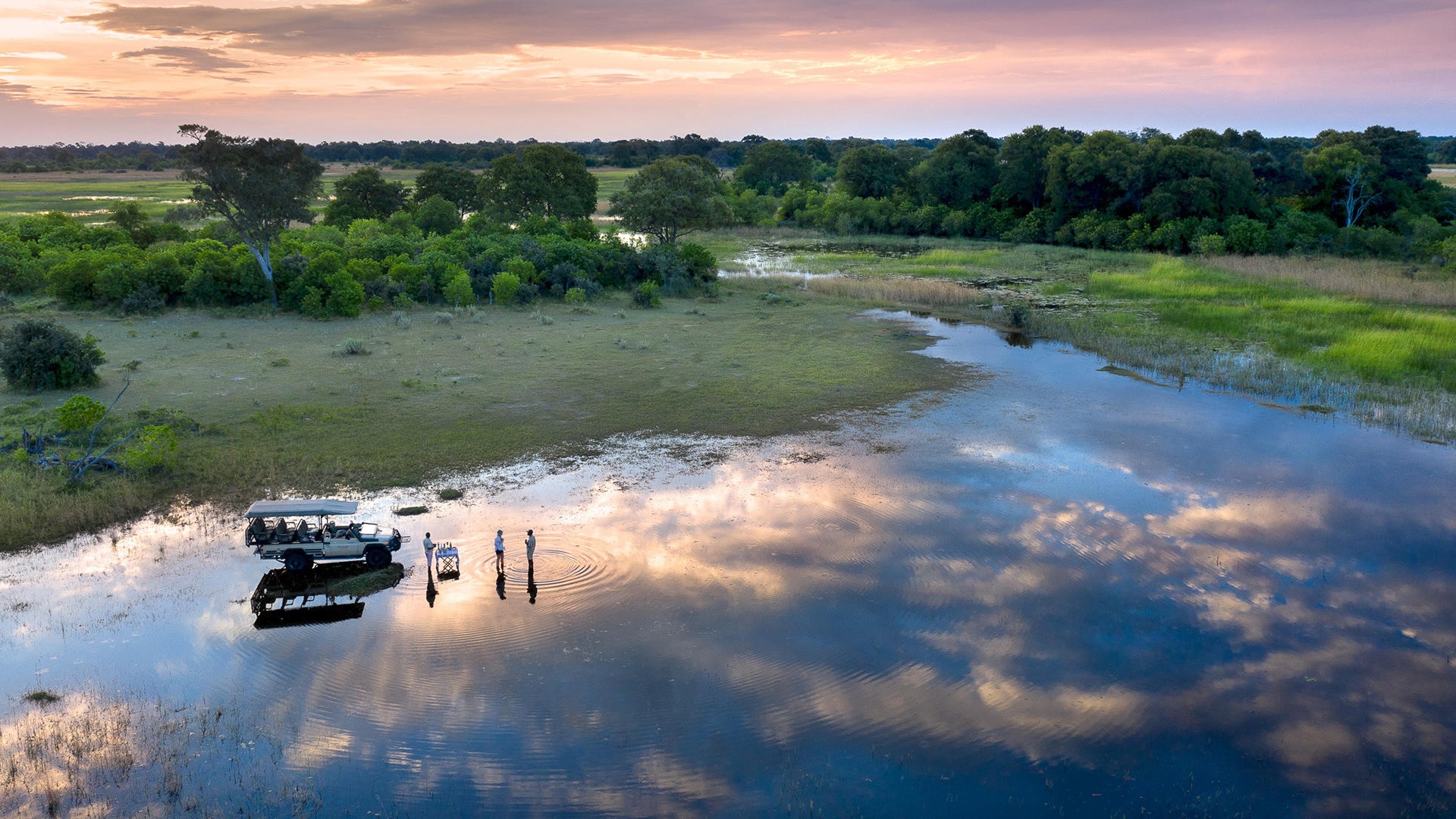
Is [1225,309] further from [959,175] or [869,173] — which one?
[869,173]

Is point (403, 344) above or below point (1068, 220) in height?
below

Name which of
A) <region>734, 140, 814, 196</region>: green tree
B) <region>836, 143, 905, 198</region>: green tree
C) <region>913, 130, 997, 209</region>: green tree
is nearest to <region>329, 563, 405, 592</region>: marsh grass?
<region>913, 130, 997, 209</region>: green tree

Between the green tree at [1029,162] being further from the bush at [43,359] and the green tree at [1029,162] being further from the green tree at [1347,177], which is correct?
the bush at [43,359]

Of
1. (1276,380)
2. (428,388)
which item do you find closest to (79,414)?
(428,388)

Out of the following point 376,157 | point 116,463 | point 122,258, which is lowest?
point 116,463

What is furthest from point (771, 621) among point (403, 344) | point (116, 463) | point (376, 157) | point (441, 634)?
point (376, 157)

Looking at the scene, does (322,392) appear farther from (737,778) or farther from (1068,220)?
(1068,220)

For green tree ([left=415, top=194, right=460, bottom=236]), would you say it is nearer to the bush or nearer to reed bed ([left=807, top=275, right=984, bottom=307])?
reed bed ([left=807, top=275, right=984, bottom=307])
